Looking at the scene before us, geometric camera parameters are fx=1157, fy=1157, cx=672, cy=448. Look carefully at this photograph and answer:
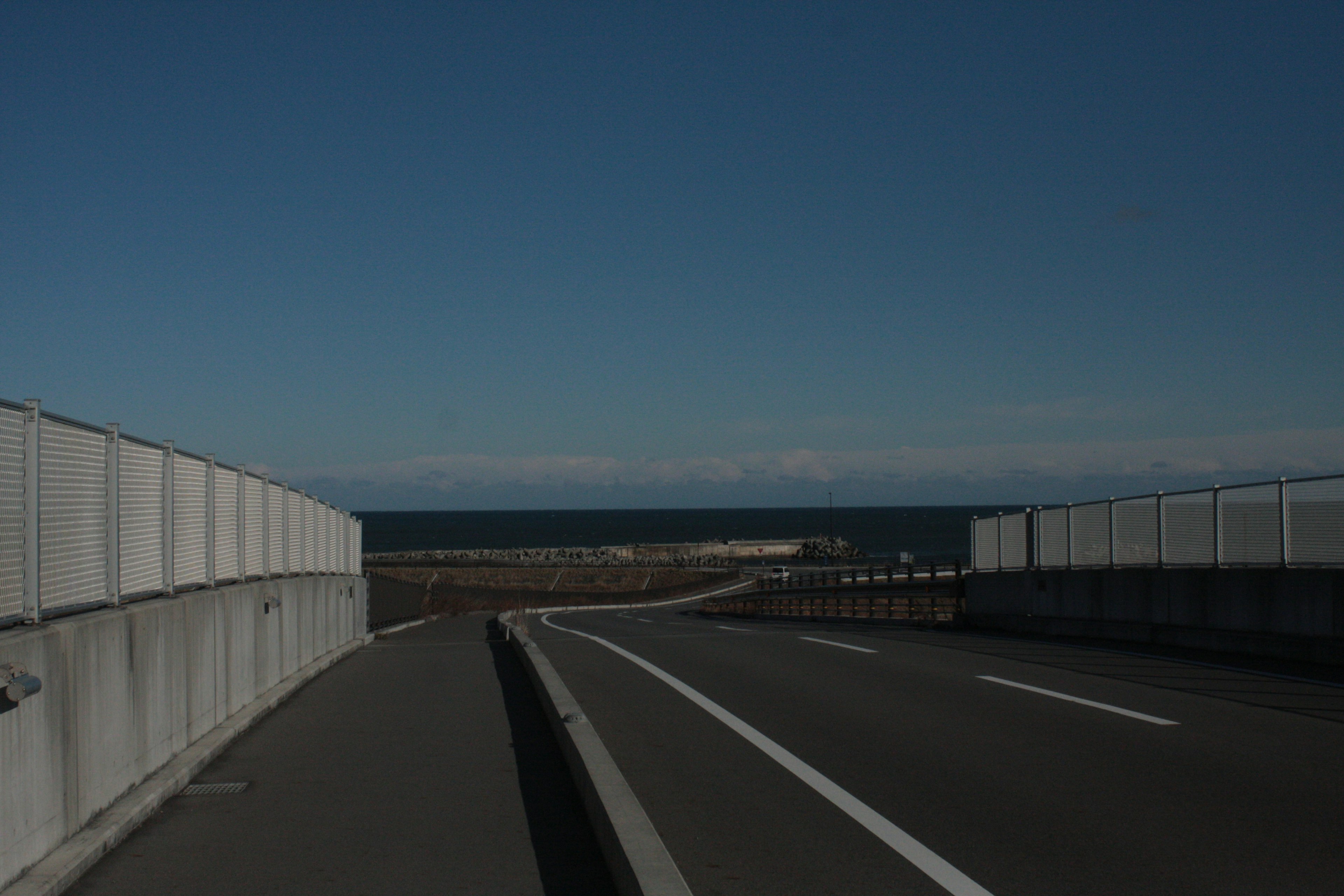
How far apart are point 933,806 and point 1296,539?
10435 mm

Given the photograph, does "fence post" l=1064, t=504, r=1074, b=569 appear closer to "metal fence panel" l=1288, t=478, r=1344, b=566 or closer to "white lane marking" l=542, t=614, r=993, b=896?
"metal fence panel" l=1288, t=478, r=1344, b=566

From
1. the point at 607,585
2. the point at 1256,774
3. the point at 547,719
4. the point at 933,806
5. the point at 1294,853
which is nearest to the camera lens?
the point at 1294,853

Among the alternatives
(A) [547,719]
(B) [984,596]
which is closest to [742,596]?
(B) [984,596]

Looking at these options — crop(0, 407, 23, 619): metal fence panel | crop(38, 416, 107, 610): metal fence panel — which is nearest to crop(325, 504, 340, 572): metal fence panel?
crop(38, 416, 107, 610): metal fence panel

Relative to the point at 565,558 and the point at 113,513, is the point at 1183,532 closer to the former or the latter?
the point at 113,513

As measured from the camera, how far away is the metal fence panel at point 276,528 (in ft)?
46.6

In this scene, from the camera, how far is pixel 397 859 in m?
6.59

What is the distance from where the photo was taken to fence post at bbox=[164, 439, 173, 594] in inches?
365

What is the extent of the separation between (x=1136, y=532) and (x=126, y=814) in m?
16.9

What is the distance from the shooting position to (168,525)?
930cm

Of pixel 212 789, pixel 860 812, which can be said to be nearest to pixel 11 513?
pixel 212 789

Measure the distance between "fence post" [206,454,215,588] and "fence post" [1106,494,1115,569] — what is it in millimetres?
15149

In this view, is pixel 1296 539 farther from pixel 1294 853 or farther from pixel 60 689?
pixel 60 689

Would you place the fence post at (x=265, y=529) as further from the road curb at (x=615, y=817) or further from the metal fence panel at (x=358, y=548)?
the metal fence panel at (x=358, y=548)
